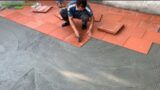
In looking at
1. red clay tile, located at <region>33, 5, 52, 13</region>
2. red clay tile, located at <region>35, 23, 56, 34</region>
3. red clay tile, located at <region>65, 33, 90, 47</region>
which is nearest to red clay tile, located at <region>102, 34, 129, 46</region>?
red clay tile, located at <region>65, 33, 90, 47</region>

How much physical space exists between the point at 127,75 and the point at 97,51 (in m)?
0.51

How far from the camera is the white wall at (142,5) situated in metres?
3.13

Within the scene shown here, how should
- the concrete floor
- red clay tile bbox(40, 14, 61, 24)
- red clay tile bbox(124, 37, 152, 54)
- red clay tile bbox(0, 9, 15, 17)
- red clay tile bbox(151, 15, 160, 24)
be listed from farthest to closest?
red clay tile bbox(0, 9, 15, 17) → red clay tile bbox(40, 14, 61, 24) → red clay tile bbox(151, 15, 160, 24) → red clay tile bbox(124, 37, 152, 54) → the concrete floor

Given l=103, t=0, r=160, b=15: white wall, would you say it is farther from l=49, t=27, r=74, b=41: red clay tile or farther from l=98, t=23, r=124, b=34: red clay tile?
l=49, t=27, r=74, b=41: red clay tile

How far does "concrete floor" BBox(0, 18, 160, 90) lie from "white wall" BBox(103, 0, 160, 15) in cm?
92

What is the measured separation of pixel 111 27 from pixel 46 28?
3.11ft

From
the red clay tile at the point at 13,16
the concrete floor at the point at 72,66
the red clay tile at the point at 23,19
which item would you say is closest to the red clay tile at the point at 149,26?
the concrete floor at the point at 72,66

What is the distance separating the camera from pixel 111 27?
9.27 feet

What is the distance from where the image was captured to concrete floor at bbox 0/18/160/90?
200cm

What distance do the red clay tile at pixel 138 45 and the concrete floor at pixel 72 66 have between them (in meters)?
0.07

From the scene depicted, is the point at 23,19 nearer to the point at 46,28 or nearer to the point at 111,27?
the point at 46,28

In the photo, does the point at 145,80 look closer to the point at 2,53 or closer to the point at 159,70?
the point at 159,70

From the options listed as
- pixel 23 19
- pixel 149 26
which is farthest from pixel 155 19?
pixel 23 19

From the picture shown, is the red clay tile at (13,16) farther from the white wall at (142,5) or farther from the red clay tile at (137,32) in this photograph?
the red clay tile at (137,32)
